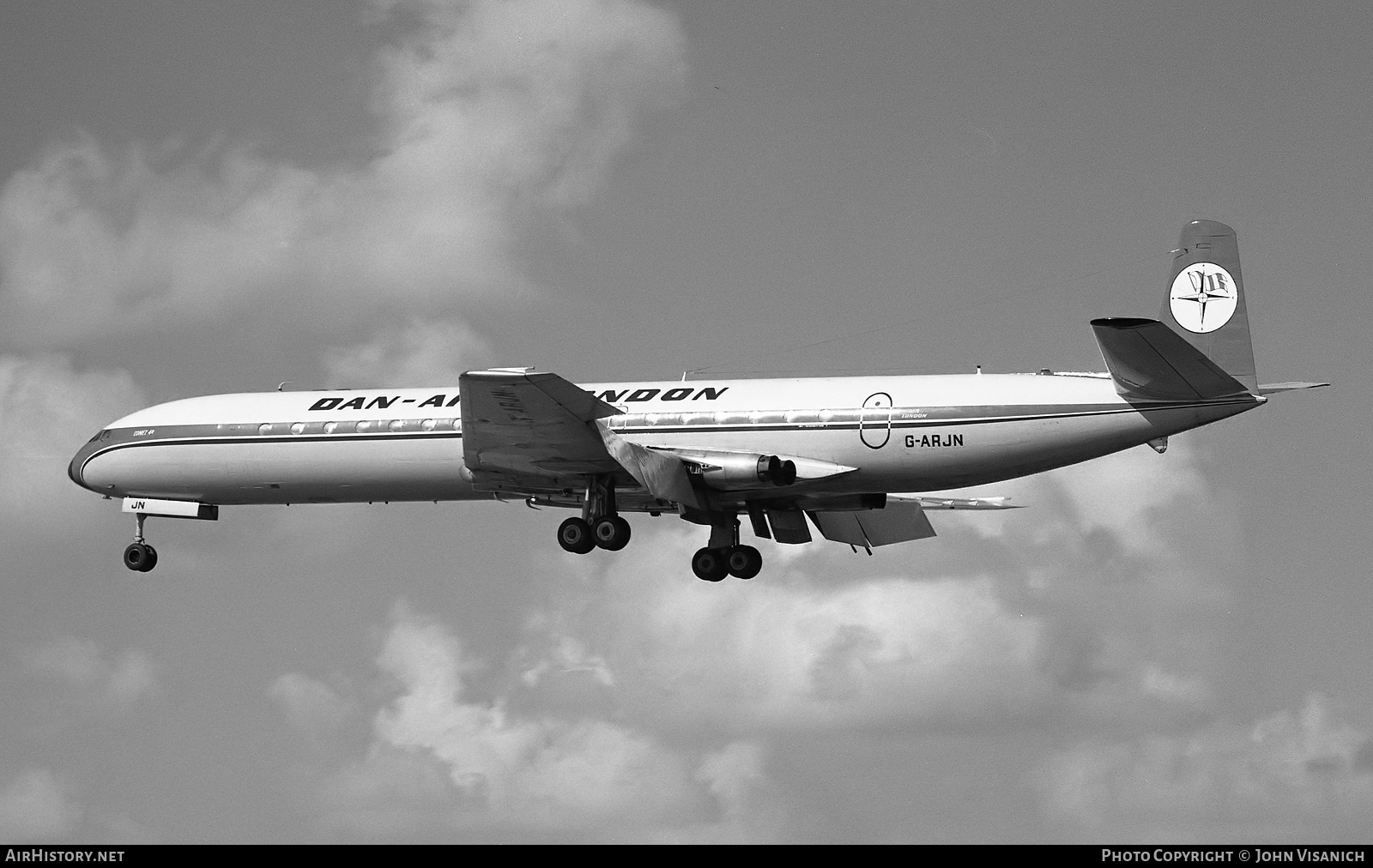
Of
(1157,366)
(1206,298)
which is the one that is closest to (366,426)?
(1157,366)

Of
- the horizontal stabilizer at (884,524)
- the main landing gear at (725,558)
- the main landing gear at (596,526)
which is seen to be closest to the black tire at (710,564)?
the main landing gear at (725,558)

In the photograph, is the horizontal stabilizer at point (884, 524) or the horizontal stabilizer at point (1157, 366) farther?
the horizontal stabilizer at point (884, 524)

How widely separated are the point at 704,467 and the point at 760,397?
1.95m

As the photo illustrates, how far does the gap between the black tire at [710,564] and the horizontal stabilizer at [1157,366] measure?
34.9ft

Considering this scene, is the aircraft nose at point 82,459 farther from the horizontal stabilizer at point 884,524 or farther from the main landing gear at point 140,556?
the horizontal stabilizer at point 884,524

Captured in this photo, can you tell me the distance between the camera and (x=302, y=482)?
44938 mm

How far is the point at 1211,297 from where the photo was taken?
38.3 m

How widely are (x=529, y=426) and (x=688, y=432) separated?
339cm

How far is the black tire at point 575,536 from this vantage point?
42875mm

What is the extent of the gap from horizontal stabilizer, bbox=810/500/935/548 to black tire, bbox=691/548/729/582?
175 inches
